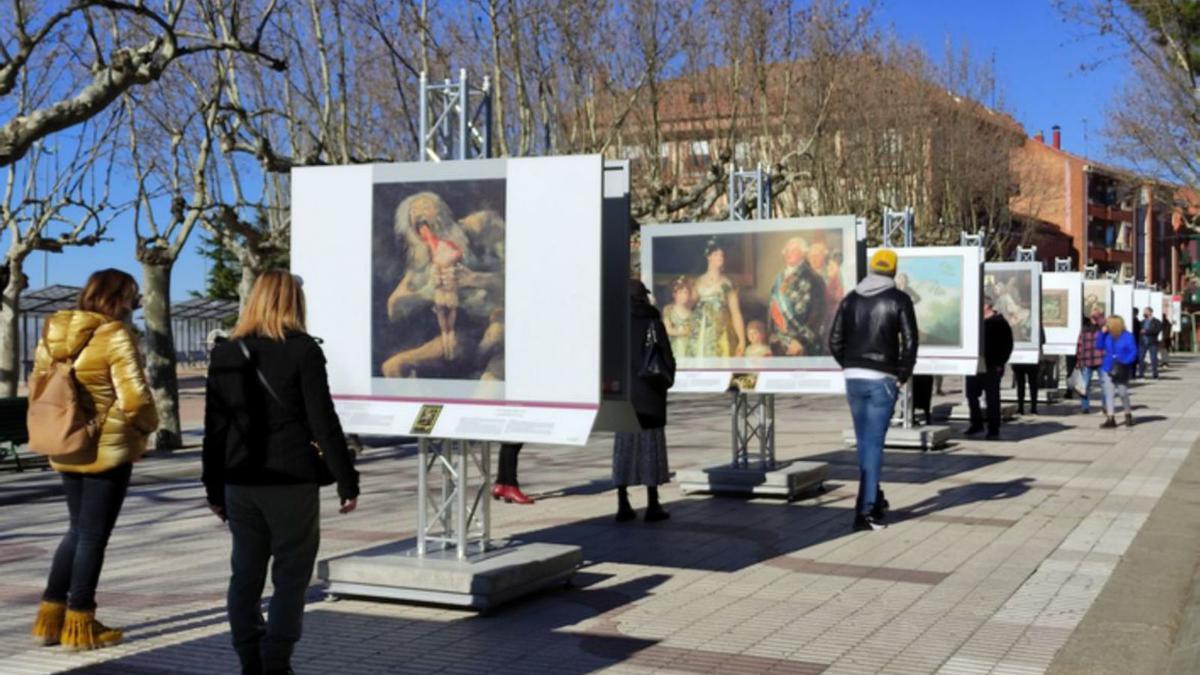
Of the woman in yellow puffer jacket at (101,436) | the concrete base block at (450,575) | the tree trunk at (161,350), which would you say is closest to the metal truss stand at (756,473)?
the concrete base block at (450,575)

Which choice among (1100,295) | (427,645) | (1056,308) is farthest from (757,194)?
(1100,295)

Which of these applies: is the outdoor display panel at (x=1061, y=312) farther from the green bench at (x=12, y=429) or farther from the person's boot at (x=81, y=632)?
the person's boot at (x=81, y=632)

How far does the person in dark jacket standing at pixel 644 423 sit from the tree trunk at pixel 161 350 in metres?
9.76

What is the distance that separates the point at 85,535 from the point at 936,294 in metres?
12.7

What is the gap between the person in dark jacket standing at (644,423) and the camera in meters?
9.91

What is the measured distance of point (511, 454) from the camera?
11.6m

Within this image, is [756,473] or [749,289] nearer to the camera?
[756,473]

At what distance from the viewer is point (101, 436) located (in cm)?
638

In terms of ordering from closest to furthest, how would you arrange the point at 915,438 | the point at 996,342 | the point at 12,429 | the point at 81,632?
the point at 81,632, the point at 12,429, the point at 915,438, the point at 996,342

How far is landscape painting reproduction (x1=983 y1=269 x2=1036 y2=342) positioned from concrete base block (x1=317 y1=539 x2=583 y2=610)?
1604 centimetres

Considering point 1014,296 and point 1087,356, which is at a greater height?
point 1014,296

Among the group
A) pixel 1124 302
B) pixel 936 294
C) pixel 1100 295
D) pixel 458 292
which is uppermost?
pixel 1100 295

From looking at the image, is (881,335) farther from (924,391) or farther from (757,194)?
(924,391)

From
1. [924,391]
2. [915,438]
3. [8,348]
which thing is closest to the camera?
[915,438]
